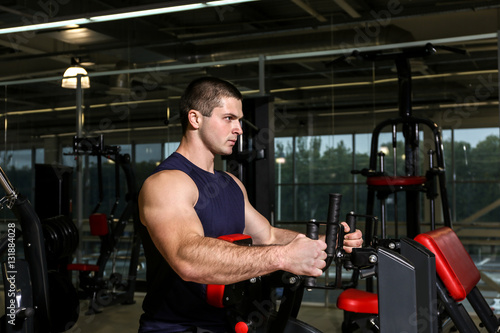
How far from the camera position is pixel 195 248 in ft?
5.52

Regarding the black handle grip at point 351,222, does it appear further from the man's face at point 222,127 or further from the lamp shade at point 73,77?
the lamp shade at point 73,77

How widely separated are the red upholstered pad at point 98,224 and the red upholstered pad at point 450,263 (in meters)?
3.58

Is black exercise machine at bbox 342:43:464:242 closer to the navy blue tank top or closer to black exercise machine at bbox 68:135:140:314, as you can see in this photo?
black exercise machine at bbox 68:135:140:314

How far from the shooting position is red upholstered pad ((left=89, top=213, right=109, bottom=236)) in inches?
216

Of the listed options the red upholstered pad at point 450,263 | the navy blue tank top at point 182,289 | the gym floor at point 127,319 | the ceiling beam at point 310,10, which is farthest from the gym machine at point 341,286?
the ceiling beam at point 310,10

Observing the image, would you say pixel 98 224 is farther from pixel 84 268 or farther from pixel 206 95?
pixel 206 95

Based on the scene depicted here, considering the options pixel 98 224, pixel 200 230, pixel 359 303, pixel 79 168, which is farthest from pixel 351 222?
pixel 79 168

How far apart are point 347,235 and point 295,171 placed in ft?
13.5

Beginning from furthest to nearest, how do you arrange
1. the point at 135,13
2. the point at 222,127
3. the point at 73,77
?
1. the point at 73,77
2. the point at 135,13
3. the point at 222,127

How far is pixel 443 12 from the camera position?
20.0ft

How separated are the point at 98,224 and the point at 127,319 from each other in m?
0.94

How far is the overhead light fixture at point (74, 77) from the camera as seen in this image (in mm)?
6195

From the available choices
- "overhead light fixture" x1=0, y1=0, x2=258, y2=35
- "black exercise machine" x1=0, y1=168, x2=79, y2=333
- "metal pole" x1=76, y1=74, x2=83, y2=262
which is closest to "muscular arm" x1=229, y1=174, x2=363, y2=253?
"black exercise machine" x1=0, y1=168, x2=79, y2=333

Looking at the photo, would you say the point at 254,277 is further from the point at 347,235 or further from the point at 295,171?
the point at 295,171
